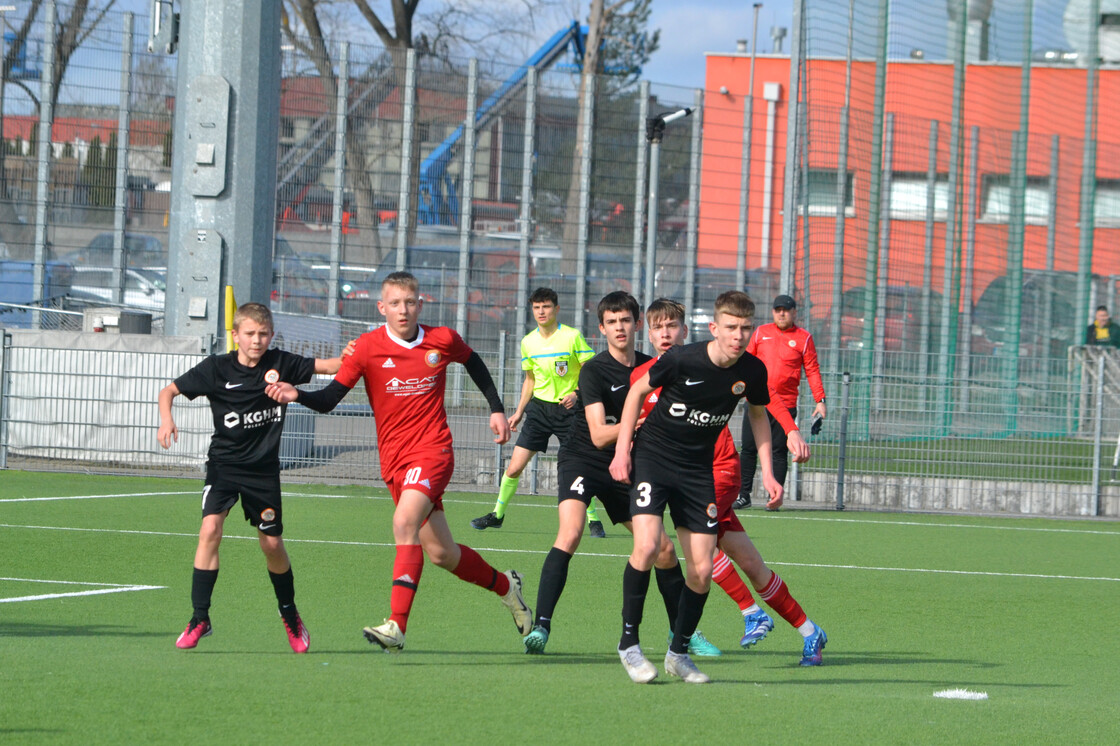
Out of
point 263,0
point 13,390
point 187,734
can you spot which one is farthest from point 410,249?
point 187,734

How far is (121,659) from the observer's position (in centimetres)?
606

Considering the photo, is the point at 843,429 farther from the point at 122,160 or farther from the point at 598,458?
the point at 122,160

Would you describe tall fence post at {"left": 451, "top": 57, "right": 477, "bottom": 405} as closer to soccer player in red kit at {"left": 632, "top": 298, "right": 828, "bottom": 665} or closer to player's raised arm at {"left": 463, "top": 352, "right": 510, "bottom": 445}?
player's raised arm at {"left": 463, "top": 352, "right": 510, "bottom": 445}

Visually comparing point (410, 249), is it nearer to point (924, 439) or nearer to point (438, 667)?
point (924, 439)

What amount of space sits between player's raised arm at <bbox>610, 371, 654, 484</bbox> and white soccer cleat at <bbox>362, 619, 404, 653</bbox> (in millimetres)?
1221

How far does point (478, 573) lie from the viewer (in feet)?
23.2

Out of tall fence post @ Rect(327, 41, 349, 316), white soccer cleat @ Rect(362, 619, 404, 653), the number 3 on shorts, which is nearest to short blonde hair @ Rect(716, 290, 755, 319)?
the number 3 on shorts

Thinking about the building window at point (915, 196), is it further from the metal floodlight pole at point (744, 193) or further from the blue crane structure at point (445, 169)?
the blue crane structure at point (445, 169)

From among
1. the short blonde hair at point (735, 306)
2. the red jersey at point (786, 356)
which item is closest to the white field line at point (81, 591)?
the short blonde hair at point (735, 306)

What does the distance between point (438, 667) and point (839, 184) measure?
43.1 ft

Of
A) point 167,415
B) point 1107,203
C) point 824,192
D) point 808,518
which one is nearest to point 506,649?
point 167,415

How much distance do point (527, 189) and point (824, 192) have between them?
13.7 ft

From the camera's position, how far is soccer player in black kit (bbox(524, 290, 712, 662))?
22.6ft

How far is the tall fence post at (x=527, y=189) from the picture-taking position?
19228 millimetres
